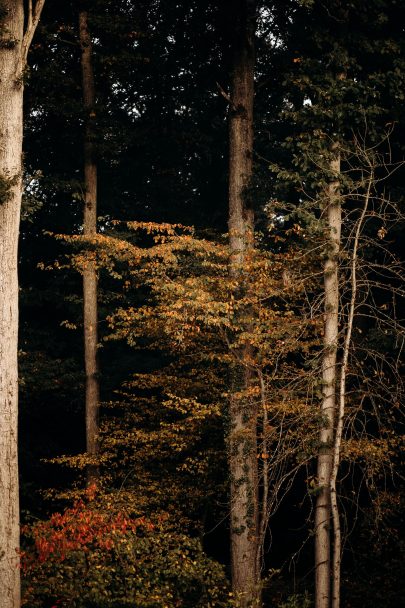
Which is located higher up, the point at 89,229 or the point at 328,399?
the point at 89,229

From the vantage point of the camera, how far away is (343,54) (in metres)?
10.2

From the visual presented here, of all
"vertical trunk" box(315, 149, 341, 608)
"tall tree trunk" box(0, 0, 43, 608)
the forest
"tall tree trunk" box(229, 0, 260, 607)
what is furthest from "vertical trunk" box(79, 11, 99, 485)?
"vertical trunk" box(315, 149, 341, 608)

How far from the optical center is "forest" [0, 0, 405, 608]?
9.29 m

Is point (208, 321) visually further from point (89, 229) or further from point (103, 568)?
point (89, 229)

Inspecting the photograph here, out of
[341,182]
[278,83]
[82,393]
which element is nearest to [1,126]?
[341,182]

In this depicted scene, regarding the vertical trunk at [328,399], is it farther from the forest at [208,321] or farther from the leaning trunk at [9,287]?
the leaning trunk at [9,287]

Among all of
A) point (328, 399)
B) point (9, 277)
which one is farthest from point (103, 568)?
point (9, 277)

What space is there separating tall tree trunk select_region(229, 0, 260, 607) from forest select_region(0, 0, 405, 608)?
4cm

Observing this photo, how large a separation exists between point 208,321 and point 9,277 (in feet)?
10.2

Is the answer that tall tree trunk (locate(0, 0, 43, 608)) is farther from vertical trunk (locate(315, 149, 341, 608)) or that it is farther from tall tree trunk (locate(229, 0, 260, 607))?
vertical trunk (locate(315, 149, 341, 608))

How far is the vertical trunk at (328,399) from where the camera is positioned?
369 inches

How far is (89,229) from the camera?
44.2 feet

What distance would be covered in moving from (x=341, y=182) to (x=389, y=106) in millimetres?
2675

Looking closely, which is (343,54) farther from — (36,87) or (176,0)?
(176,0)
